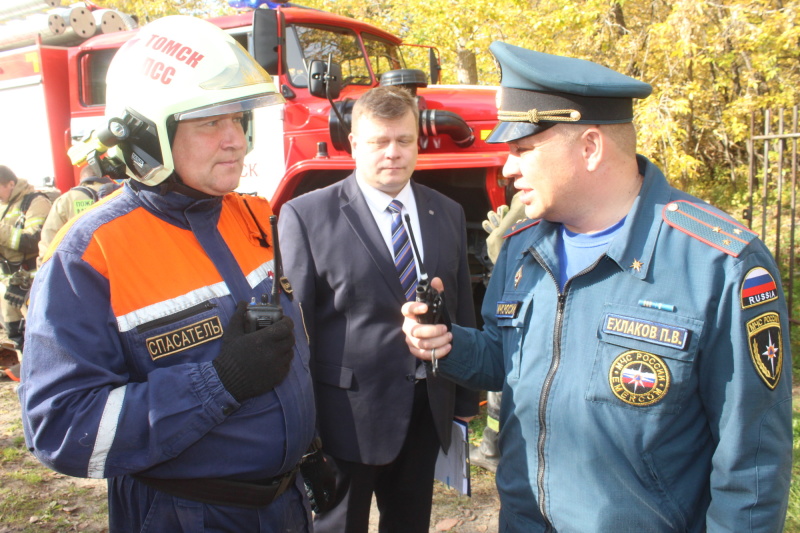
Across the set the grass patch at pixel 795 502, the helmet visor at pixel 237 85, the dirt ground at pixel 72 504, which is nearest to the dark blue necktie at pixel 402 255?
the helmet visor at pixel 237 85

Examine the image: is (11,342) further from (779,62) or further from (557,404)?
(779,62)

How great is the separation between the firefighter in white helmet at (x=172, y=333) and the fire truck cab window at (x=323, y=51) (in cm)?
325

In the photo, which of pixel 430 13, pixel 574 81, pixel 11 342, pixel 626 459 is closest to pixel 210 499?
pixel 626 459

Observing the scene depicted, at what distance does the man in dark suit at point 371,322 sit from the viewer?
249 centimetres

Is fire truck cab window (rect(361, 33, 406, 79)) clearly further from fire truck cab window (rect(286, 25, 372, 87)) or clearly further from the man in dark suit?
the man in dark suit

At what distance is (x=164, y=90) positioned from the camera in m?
1.60

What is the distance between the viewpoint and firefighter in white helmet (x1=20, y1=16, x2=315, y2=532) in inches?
55.1

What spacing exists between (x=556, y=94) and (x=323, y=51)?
388 centimetres

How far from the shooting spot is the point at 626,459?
4.83 feet

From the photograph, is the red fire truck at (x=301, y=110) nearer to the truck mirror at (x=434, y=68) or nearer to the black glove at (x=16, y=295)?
the truck mirror at (x=434, y=68)

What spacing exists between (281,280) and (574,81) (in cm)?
94

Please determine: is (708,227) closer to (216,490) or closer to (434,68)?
(216,490)

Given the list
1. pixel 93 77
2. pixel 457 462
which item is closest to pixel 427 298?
pixel 457 462

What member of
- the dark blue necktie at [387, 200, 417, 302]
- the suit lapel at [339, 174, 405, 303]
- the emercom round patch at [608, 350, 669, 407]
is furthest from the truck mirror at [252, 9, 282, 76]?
the emercom round patch at [608, 350, 669, 407]
